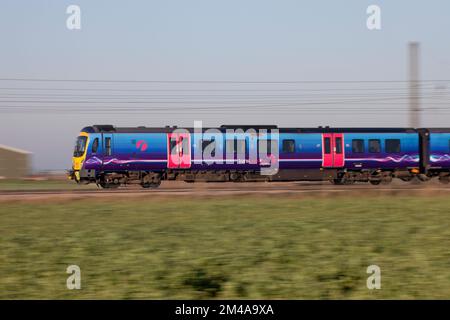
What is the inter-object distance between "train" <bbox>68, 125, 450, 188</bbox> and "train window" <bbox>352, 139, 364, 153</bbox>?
0.19ft

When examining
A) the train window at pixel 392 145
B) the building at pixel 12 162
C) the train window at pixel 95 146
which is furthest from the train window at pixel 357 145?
the building at pixel 12 162

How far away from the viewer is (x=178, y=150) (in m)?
32.0

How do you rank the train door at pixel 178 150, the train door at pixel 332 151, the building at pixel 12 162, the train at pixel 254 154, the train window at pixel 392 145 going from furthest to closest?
the building at pixel 12 162 < the train window at pixel 392 145 < the train door at pixel 332 151 < the train door at pixel 178 150 < the train at pixel 254 154

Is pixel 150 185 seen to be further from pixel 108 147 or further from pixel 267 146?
pixel 267 146

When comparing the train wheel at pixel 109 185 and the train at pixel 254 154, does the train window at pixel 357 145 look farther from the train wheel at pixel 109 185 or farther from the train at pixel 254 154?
the train wheel at pixel 109 185

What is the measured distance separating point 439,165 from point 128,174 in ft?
60.4

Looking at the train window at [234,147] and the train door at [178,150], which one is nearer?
the train door at [178,150]

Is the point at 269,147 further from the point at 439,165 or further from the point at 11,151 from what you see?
the point at 11,151

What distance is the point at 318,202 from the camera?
74.8 feet

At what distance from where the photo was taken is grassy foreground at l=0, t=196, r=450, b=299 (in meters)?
9.55

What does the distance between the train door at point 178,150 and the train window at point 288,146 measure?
5.53m

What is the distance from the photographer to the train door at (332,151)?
3344cm

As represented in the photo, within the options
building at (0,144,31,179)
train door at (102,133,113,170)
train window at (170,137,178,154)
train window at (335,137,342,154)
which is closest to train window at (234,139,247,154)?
train window at (170,137,178,154)

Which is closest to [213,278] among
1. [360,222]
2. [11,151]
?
[360,222]
